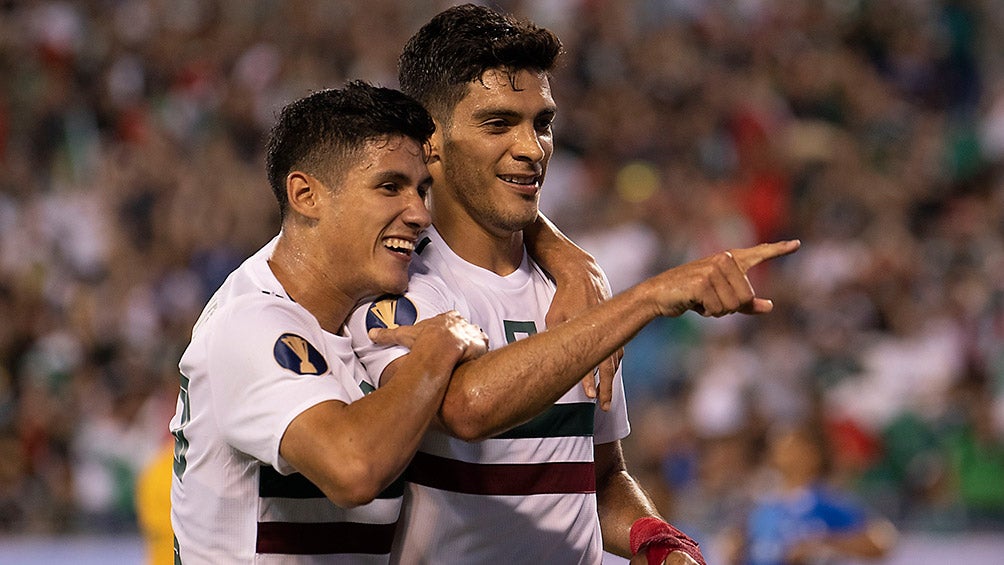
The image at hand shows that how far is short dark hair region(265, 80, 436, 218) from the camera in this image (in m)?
3.32

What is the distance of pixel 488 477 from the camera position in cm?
347

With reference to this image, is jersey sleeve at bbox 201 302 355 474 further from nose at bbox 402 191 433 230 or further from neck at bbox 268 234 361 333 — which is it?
nose at bbox 402 191 433 230

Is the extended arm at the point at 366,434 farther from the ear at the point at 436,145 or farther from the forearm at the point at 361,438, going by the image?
the ear at the point at 436,145

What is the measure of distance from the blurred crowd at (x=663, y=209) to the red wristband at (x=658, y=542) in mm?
4126

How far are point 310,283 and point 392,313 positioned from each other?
0.67 ft

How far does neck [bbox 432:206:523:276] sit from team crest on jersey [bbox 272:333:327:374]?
72 cm

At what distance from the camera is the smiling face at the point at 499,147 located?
357 cm

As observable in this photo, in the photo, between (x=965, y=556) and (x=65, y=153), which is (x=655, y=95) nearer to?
(x=965, y=556)

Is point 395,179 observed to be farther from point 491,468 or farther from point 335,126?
point 491,468

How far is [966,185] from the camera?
10312 millimetres

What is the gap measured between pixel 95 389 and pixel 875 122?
6163 millimetres

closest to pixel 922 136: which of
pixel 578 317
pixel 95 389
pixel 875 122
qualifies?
pixel 875 122

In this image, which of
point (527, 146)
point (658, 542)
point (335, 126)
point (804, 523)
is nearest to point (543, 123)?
point (527, 146)

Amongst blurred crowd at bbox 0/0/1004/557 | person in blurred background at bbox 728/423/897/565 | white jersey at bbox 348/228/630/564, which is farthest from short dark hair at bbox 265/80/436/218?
blurred crowd at bbox 0/0/1004/557
